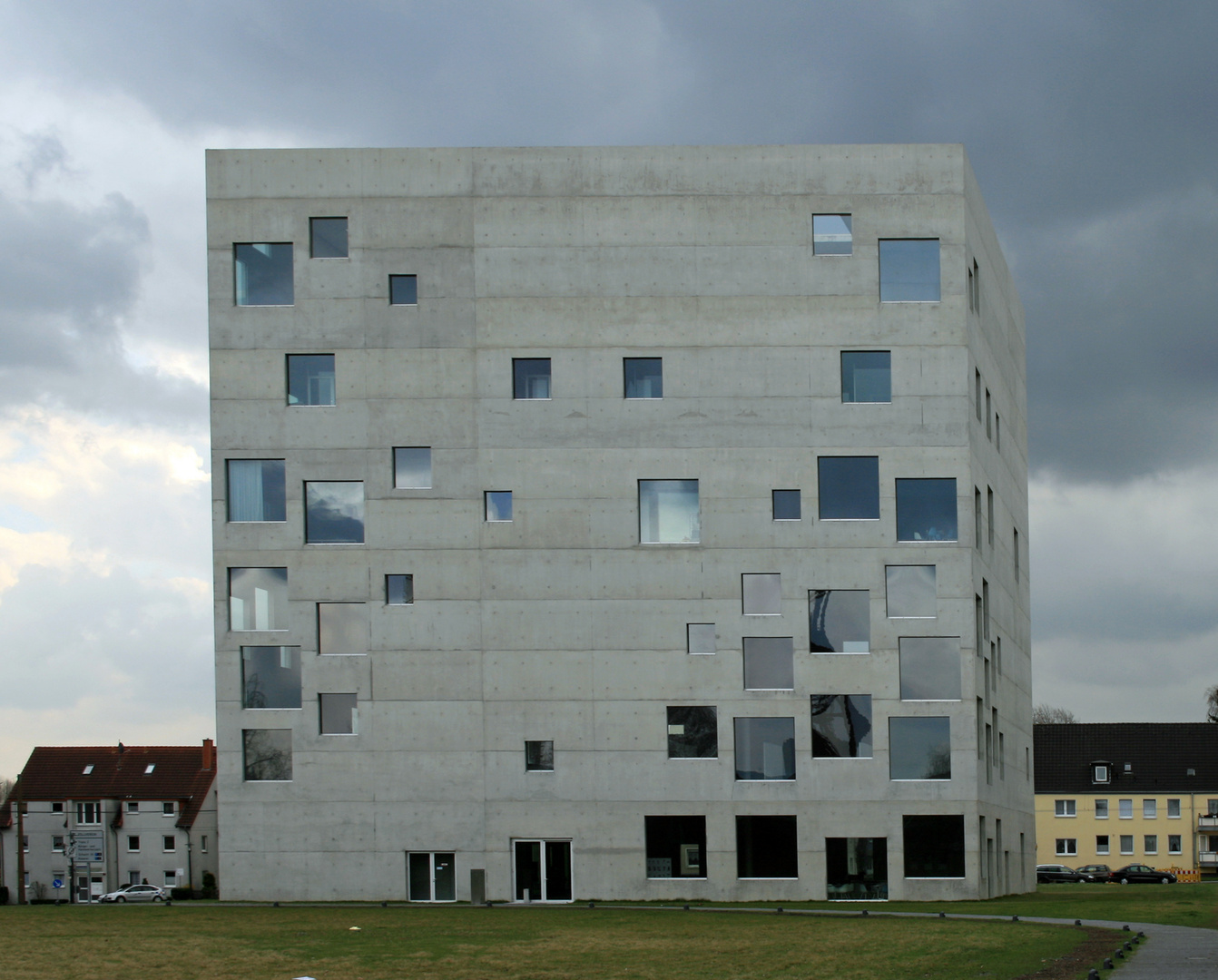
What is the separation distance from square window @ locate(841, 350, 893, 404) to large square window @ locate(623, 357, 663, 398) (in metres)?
6.43

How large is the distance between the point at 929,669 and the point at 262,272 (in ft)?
88.7

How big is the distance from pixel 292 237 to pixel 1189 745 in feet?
282

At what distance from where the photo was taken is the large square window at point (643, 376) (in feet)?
179

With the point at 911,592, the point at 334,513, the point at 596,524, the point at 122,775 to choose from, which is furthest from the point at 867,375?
the point at 122,775

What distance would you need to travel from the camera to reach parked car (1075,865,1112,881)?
99.8 m

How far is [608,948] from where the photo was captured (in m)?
32.0

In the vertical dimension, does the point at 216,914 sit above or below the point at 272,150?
below

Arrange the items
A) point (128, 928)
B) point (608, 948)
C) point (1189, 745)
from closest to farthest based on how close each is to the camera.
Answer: point (608, 948) → point (128, 928) → point (1189, 745)

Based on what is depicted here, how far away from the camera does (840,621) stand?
2110 inches

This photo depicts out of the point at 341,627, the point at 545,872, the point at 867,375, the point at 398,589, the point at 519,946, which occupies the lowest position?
the point at 545,872

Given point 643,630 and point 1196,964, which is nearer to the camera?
point 1196,964

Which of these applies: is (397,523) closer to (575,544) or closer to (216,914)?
(575,544)

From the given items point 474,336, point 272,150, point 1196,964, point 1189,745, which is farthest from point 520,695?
point 1189,745

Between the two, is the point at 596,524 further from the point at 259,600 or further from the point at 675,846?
the point at 259,600
